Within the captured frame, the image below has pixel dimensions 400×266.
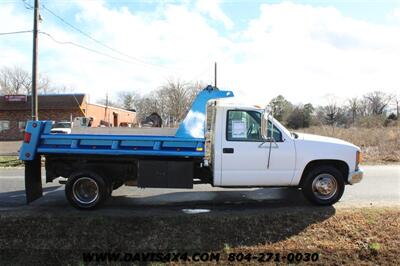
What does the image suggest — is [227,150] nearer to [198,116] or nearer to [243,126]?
[243,126]

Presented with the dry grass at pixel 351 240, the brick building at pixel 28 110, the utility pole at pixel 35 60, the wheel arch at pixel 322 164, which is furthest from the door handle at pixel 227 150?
the brick building at pixel 28 110

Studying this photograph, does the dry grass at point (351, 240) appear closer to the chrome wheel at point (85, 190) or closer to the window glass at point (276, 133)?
the window glass at point (276, 133)

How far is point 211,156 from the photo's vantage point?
23.8 feet

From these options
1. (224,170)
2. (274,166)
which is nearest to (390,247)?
(274,166)

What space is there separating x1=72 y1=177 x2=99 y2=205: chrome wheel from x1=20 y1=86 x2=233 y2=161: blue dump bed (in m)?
0.56

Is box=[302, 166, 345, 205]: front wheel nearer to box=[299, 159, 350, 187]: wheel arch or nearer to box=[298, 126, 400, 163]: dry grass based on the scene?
box=[299, 159, 350, 187]: wheel arch

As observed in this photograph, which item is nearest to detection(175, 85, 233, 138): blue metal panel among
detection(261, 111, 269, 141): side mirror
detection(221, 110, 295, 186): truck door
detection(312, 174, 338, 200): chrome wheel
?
detection(221, 110, 295, 186): truck door

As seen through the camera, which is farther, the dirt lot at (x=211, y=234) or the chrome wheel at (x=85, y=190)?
the chrome wheel at (x=85, y=190)

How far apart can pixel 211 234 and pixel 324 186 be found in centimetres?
255

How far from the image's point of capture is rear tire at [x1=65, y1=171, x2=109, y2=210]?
283 inches

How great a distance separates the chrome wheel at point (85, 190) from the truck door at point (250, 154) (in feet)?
7.94

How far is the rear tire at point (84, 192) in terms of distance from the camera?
7176 millimetres

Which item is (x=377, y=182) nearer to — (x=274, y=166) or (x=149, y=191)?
(x=274, y=166)

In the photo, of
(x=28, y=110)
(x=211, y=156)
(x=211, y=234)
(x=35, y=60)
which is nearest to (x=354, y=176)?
(x=211, y=156)
